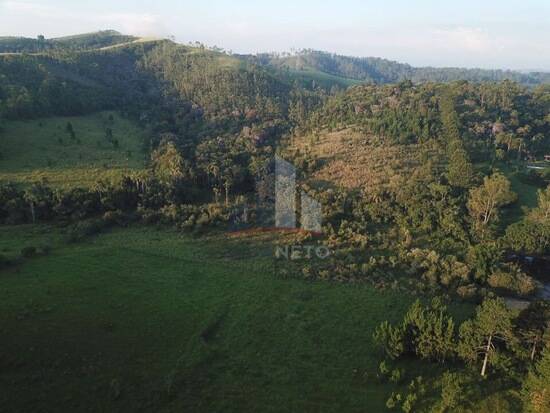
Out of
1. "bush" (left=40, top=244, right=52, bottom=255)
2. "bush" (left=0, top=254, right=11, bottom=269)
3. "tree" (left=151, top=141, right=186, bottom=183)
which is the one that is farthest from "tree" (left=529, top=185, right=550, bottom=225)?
"bush" (left=0, top=254, right=11, bottom=269)

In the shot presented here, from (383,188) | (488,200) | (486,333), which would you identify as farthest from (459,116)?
(486,333)

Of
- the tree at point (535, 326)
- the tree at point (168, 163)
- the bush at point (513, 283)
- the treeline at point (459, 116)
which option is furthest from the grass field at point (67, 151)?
the tree at point (535, 326)

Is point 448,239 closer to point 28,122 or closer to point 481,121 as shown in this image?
Result: point 481,121

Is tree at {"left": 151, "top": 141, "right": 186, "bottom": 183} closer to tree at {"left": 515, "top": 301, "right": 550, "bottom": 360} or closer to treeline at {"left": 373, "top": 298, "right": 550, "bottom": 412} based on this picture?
treeline at {"left": 373, "top": 298, "right": 550, "bottom": 412}

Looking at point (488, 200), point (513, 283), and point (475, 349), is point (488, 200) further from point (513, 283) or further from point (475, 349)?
point (475, 349)

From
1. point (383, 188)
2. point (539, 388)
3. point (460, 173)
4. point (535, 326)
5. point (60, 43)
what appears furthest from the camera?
point (60, 43)

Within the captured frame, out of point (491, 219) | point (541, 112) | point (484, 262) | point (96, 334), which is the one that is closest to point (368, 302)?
point (484, 262)
